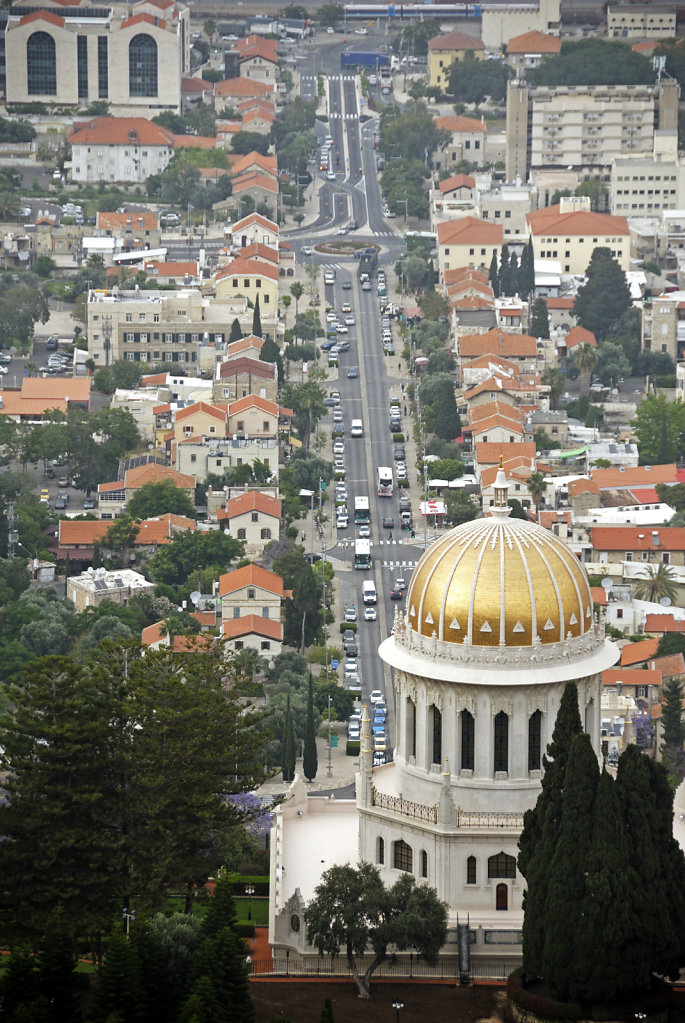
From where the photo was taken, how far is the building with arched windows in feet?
432

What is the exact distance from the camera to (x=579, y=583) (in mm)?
133125

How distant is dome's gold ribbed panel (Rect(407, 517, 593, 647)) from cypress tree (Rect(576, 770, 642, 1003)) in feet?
30.8

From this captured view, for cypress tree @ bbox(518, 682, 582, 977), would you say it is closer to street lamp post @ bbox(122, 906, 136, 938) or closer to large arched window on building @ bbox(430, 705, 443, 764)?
Answer: large arched window on building @ bbox(430, 705, 443, 764)

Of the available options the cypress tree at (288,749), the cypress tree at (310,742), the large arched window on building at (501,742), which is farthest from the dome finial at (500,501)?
the cypress tree at (310,742)

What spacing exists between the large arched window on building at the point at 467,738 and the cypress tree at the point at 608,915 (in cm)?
952

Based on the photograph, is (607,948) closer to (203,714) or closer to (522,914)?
(522,914)

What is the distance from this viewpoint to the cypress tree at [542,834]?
124812 mm

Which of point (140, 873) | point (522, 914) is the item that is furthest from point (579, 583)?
point (140, 873)

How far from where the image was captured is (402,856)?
440ft

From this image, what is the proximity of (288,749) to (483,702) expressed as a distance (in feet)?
190

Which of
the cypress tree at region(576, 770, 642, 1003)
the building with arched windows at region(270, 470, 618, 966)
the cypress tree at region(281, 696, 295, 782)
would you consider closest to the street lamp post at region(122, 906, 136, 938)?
the building with arched windows at region(270, 470, 618, 966)

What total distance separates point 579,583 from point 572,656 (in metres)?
2.81

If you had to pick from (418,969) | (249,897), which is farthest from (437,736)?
(249,897)

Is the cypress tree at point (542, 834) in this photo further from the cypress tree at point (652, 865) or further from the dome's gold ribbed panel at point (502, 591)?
the dome's gold ribbed panel at point (502, 591)
